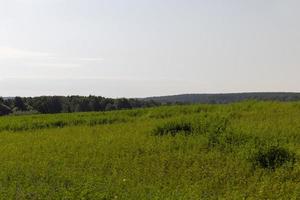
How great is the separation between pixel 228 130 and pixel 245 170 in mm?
3700

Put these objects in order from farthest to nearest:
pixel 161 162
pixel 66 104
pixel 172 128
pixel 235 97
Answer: pixel 235 97
pixel 66 104
pixel 172 128
pixel 161 162

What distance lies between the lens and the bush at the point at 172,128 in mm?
14607

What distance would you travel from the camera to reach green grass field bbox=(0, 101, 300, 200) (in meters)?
7.75

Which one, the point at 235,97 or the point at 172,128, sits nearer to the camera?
the point at 172,128

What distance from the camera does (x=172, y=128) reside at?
14859 millimetres

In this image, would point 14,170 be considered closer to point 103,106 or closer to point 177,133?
point 177,133

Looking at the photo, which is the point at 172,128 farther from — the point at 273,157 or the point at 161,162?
the point at 273,157

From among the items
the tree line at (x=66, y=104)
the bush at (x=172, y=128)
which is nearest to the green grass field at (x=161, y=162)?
the bush at (x=172, y=128)

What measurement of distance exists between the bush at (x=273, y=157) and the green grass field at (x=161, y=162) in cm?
2

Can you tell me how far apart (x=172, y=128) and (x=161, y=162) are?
4.59 meters

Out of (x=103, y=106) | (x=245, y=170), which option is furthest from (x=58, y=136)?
(x=103, y=106)

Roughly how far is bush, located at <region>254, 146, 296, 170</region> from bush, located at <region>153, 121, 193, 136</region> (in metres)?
4.67

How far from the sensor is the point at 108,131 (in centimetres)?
1666

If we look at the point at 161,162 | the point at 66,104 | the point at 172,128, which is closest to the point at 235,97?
the point at 66,104
